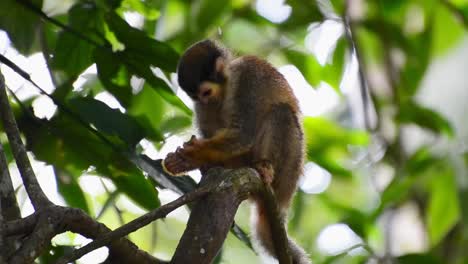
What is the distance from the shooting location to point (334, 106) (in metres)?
7.00

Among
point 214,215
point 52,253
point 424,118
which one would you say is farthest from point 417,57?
point 214,215

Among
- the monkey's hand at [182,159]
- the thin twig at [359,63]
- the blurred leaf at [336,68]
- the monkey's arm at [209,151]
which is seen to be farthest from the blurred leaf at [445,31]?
the monkey's hand at [182,159]

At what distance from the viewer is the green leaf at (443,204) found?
12.8ft

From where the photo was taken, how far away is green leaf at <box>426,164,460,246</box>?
389 cm

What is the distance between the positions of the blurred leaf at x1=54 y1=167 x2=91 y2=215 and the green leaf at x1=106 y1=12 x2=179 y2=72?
1.30 feet

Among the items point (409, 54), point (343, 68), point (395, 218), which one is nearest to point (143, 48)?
point (343, 68)

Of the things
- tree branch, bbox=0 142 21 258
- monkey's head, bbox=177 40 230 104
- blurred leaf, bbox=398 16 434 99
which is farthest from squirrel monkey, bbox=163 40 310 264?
blurred leaf, bbox=398 16 434 99

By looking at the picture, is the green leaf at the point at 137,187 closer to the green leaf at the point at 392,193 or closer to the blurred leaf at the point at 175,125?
the blurred leaf at the point at 175,125

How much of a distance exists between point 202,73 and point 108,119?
1.89ft

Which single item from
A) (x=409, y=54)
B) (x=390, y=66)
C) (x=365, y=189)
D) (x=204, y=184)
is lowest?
(x=365, y=189)

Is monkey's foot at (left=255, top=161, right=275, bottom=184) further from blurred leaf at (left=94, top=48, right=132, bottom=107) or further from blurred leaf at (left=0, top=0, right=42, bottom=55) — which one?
blurred leaf at (left=0, top=0, right=42, bottom=55)

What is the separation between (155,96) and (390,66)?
8.32 feet

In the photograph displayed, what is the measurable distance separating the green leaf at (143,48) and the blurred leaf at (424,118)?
1.47 meters

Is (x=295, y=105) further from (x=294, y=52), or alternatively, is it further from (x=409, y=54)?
(x=409, y=54)
